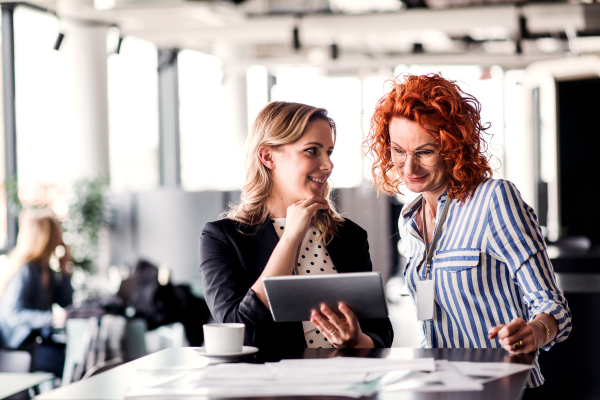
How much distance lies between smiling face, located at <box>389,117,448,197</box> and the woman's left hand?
1.51ft

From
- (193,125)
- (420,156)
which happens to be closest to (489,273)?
(420,156)

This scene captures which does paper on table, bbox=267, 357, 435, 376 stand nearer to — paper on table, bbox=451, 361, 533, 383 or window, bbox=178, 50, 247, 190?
paper on table, bbox=451, 361, 533, 383

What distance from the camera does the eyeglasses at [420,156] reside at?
68.2 inches

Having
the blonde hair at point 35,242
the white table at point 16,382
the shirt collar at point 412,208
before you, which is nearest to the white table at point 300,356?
the shirt collar at point 412,208

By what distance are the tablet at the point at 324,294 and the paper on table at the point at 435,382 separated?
0.60 feet

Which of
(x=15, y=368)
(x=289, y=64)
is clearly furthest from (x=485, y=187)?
(x=289, y=64)

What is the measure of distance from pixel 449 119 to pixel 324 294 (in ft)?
1.97

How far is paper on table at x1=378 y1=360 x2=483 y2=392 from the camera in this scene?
3.78 feet

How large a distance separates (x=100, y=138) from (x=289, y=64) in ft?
6.86

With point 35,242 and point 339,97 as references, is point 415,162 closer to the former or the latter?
point 35,242

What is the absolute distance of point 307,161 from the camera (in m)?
1.87

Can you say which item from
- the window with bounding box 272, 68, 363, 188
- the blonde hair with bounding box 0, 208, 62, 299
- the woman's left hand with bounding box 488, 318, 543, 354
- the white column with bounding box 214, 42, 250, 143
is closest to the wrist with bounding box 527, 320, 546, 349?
the woman's left hand with bounding box 488, 318, 543, 354

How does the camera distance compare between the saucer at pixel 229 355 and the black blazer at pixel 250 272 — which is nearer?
the saucer at pixel 229 355

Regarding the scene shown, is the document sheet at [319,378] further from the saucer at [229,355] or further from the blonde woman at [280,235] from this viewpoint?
the blonde woman at [280,235]
